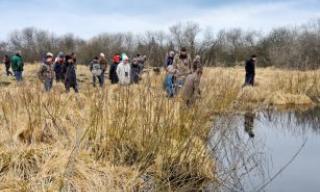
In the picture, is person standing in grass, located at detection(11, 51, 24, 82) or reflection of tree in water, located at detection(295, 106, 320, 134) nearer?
reflection of tree in water, located at detection(295, 106, 320, 134)

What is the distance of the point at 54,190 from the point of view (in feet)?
18.8

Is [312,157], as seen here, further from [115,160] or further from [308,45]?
[308,45]

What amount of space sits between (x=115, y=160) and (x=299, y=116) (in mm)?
11701

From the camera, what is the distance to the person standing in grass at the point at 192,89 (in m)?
7.49

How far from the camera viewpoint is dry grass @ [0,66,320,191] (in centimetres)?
662

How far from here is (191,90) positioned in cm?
805

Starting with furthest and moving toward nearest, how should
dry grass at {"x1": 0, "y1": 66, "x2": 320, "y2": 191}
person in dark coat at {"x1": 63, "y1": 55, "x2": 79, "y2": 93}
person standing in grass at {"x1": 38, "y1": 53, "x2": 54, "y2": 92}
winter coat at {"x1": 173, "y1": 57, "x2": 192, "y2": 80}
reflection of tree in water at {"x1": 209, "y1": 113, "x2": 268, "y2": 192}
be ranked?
person in dark coat at {"x1": 63, "y1": 55, "x2": 79, "y2": 93} < person standing in grass at {"x1": 38, "y1": 53, "x2": 54, "y2": 92} < winter coat at {"x1": 173, "y1": 57, "x2": 192, "y2": 80} < reflection of tree in water at {"x1": 209, "y1": 113, "x2": 268, "y2": 192} < dry grass at {"x1": 0, "y1": 66, "x2": 320, "y2": 191}

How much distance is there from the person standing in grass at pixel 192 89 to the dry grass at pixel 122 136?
0.13m

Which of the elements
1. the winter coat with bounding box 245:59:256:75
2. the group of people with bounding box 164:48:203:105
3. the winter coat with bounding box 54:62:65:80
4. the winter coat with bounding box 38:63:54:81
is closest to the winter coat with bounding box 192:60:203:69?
the group of people with bounding box 164:48:203:105

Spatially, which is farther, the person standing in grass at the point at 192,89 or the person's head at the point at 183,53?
the person standing in grass at the point at 192,89

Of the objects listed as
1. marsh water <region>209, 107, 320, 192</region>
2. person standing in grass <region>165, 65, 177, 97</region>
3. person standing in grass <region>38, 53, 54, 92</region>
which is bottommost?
marsh water <region>209, 107, 320, 192</region>

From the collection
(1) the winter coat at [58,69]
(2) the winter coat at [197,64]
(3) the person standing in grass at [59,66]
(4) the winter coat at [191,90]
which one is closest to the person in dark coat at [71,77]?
(3) the person standing in grass at [59,66]

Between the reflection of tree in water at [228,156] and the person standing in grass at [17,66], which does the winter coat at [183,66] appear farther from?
the person standing in grass at [17,66]

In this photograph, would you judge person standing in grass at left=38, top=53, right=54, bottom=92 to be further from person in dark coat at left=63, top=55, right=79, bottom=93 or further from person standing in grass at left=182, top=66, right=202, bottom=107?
person standing in grass at left=182, top=66, right=202, bottom=107
